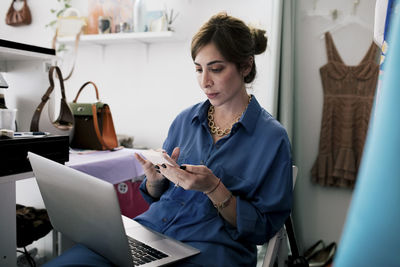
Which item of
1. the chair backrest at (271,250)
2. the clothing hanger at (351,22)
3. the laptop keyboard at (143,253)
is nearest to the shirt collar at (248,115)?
the chair backrest at (271,250)

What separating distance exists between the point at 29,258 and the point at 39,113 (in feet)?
2.54

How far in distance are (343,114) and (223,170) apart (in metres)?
1.32

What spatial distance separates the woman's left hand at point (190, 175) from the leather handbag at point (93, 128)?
105 cm

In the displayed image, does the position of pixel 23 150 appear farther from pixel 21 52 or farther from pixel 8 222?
pixel 21 52

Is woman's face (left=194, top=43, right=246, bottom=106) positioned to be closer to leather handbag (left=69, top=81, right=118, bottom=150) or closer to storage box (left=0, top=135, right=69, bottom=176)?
storage box (left=0, top=135, right=69, bottom=176)

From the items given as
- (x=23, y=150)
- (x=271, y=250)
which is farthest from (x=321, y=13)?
(x=23, y=150)

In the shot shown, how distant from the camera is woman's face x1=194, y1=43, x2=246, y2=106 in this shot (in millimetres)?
1120

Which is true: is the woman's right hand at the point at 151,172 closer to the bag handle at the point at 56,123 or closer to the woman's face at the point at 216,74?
the woman's face at the point at 216,74

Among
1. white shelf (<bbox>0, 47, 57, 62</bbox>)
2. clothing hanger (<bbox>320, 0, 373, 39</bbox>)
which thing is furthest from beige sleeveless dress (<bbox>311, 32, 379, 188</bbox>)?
white shelf (<bbox>0, 47, 57, 62</bbox>)

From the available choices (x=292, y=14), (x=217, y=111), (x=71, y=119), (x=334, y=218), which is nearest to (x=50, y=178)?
(x=217, y=111)

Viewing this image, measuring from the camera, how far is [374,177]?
26 cm

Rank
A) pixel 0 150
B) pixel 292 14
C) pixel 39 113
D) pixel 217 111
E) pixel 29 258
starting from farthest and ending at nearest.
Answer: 1. pixel 292 14
2. pixel 29 258
3. pixel 39 113
4. pixel 217 111
5. pixel 0 150

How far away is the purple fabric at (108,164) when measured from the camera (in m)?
1.52

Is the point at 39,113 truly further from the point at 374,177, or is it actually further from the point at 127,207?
the point at 374,177
